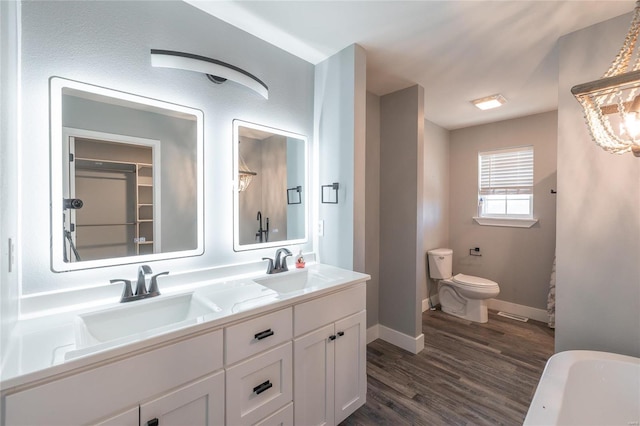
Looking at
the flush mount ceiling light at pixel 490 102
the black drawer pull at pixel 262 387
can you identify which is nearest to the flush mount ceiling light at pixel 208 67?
the black drawer pull at pixel 262 387

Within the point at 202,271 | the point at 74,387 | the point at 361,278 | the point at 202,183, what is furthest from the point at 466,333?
the point at 74,387

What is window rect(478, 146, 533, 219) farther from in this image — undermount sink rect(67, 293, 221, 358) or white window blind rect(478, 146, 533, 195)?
undermount sink rect(67, 293, 221, 358)

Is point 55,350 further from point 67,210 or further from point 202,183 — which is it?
point 202,183

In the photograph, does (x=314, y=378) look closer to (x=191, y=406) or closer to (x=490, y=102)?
(x=191, y=406)

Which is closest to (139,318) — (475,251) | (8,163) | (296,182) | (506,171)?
(8,163)

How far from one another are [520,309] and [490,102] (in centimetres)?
248

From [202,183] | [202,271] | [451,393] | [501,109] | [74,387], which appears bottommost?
[451,393]

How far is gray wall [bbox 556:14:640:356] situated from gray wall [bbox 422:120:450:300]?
1.70m

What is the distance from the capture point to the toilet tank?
3344mm

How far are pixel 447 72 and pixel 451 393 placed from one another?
2.54m

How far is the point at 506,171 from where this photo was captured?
3422 millimetres

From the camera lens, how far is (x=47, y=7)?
1124 millimetres

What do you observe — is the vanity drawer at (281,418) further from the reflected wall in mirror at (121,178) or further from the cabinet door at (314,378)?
the reflected wall in mirror at (121,178)

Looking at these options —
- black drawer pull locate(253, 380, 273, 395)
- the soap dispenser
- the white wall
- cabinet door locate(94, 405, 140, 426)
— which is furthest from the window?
the white wall
